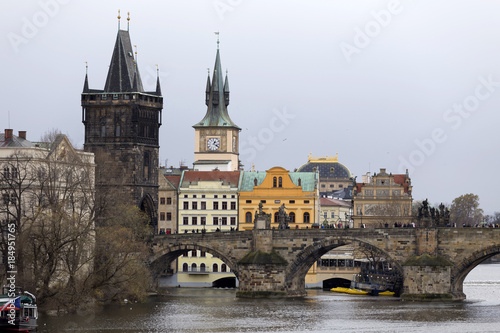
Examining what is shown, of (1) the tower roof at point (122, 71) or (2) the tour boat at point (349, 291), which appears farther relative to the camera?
(1) the tower roof at point (122, 71)

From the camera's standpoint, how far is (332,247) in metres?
115

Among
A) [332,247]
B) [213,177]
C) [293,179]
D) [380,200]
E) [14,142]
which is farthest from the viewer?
[380,200]

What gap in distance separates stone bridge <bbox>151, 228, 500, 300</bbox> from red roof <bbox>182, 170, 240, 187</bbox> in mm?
25930

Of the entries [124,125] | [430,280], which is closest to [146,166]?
[124,125]

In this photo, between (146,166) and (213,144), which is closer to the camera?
(146,166)

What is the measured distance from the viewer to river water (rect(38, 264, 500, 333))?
85.5 m

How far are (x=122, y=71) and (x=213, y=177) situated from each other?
2044 centimetres

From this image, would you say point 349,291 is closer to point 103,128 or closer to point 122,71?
point 103,128

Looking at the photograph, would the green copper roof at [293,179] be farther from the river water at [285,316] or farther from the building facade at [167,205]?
the river water at [285,316]

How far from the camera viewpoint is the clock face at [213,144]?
550 ft

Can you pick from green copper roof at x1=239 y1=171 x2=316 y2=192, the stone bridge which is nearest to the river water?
the stone bridge

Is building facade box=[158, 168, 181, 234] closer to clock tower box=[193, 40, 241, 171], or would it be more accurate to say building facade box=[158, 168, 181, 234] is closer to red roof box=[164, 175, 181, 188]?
red roof box=[164, 175, 181, 188]

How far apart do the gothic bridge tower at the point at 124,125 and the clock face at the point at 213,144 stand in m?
35.3

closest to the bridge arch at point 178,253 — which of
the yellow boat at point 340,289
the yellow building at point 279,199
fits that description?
the yellow boat at point 340,289
